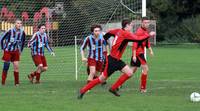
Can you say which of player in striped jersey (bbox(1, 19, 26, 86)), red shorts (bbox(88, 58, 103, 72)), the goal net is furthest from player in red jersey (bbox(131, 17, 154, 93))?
the goal net

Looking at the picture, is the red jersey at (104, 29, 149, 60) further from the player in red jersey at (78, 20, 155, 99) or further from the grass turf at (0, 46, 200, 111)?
the grass turf at (0, 46, 200, 111)

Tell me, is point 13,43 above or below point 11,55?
above

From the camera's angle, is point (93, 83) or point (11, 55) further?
point (11, 55)

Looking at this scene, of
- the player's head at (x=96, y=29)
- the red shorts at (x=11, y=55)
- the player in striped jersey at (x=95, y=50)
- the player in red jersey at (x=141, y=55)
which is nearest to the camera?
the player in red jersey at (x=141, y=55)

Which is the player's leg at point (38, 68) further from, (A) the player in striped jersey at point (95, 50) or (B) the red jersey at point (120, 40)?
(B) the red jersey at point (120, 40)

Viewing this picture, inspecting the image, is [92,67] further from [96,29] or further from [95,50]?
[96,29]

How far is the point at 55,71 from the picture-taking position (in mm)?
23219

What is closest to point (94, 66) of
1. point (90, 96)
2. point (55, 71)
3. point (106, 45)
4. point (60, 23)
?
point (106, 45)

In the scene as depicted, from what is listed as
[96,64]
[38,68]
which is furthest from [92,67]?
[38,68]

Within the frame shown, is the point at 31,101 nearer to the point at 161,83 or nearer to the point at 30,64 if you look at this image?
the point at 161,83

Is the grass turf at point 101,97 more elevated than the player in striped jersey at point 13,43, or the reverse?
the player in striped jersey at point 13,43

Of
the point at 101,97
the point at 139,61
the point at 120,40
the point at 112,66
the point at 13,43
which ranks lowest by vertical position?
the point at 101,97

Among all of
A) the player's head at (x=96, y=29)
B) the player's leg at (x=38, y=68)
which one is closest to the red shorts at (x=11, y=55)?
the player's leg at (x=38, y=68)

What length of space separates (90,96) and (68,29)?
47.2 feet
